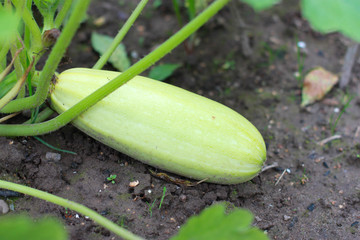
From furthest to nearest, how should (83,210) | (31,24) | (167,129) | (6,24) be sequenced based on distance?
(167,129), (31,24), (83,210), (6,24)

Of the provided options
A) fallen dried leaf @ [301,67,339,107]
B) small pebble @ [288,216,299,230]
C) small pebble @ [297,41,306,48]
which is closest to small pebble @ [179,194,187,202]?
small pebble @ [288,216,299,230]

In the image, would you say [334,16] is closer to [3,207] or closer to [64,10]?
[64,10]

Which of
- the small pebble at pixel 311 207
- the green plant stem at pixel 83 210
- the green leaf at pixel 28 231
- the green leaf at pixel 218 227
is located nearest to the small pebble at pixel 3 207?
the green plant stem at pixel 83 210

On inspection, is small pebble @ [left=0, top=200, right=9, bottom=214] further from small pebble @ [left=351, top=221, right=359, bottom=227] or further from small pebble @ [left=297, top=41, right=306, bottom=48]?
small pebble @ [left=297, top=41, right=306, bottom=48]

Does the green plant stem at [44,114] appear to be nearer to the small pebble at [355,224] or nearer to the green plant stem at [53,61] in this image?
the green plant stem at [53,61]

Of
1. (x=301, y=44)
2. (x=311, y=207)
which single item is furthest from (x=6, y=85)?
(x=301, y=44)

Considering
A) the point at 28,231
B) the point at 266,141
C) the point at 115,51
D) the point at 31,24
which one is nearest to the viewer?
the point at 28,231

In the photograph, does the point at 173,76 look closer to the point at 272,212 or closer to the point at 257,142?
the point at 257,142
